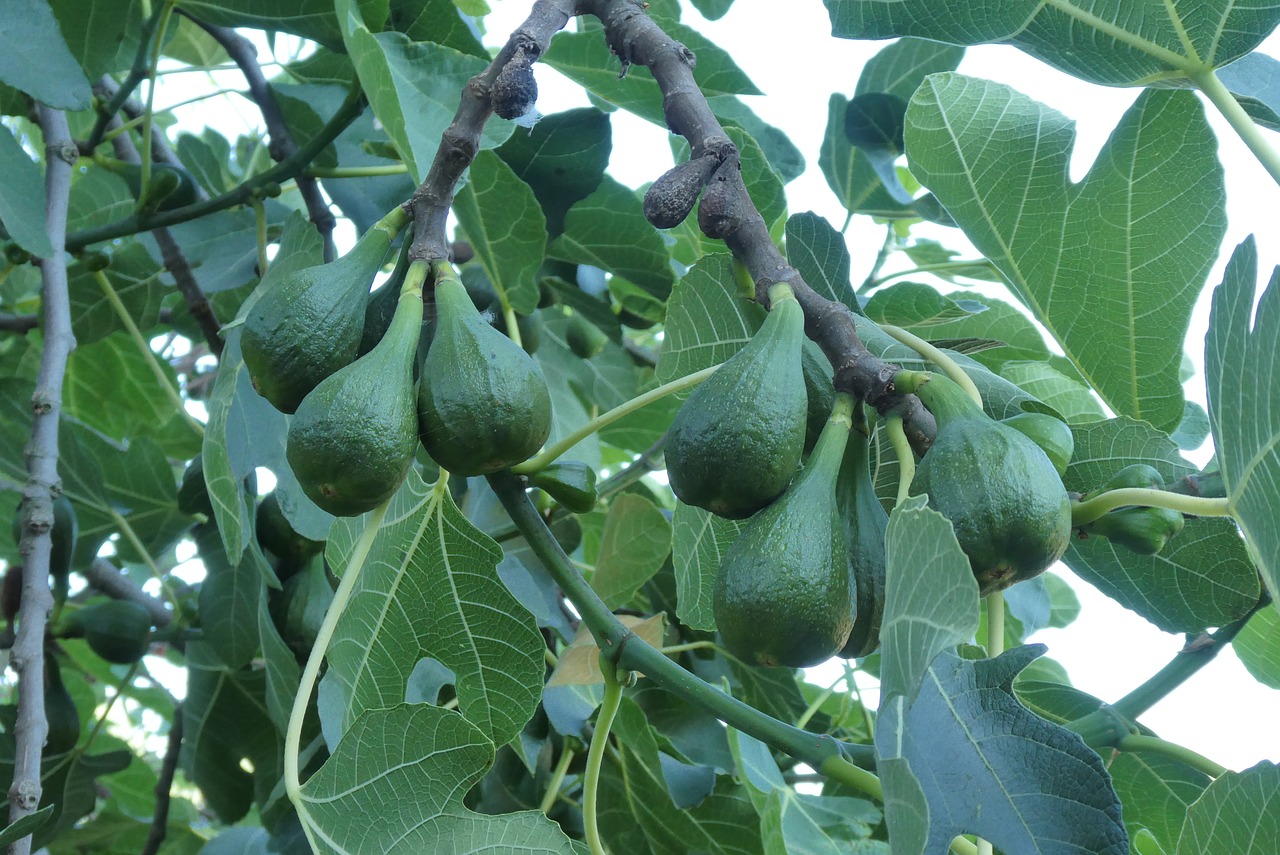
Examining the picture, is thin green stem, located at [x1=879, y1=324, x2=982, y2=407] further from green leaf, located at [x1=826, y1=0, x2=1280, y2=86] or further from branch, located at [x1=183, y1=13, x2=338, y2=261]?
branch, located at [x1=183, y1=13, x2=338, y2=261]

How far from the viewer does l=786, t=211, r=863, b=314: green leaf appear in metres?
1.08

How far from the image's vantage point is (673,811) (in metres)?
1.25

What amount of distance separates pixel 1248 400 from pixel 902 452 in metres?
0.24

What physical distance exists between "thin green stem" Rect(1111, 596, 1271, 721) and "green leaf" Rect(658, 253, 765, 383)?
0.53 m

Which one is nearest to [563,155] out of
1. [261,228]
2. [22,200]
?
[261,228]

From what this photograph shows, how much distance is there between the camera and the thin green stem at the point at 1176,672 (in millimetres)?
1107

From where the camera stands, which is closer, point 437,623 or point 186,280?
point 437,623

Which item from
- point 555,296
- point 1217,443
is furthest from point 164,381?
point 1217,443

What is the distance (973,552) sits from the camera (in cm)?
74

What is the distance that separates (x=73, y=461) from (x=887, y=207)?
129 centimetres

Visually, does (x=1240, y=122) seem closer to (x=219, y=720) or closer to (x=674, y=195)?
(x=674, y=195)

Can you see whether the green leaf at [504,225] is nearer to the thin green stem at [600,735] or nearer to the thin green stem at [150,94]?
the thin green stem at [150,94]

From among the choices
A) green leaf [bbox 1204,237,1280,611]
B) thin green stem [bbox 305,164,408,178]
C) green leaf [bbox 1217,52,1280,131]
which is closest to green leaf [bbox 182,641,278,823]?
thin green stem [bbox 305,164,408,178]

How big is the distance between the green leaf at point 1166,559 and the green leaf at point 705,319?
34 centimetres
